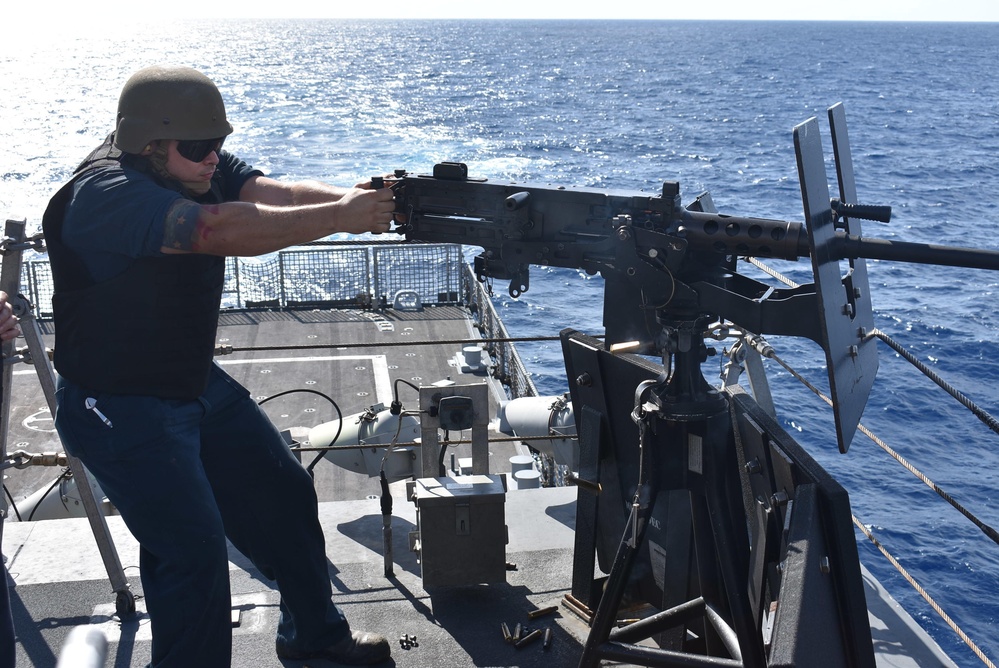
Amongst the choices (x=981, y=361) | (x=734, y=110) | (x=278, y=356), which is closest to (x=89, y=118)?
(x=734, y=110)

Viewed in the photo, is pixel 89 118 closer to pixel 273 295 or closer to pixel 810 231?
pixel 273 295

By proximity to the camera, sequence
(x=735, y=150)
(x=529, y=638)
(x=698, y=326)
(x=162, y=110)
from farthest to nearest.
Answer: (x=735, y=150) < (x=529, y=638) < (x=698, y=326) < (x=162, y=110)

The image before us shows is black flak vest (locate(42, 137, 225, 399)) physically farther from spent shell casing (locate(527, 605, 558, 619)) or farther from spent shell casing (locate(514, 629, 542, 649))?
spent shell casing (locate(527, 605, 558, 619))

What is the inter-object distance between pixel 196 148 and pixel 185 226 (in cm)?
45

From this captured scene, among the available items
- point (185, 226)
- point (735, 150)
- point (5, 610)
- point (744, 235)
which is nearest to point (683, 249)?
point (744, 235)

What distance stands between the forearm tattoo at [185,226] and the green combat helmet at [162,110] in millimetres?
330

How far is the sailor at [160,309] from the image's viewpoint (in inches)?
120

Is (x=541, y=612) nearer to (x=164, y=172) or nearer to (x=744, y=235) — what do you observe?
(x=744, y=235)

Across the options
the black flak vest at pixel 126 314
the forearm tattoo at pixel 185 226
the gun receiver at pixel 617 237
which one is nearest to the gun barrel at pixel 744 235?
the gun receiver at pixel 617 237

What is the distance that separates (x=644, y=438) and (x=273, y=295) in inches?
886

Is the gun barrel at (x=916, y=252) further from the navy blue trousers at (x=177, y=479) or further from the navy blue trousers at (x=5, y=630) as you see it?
the navy blue trousers at (x=5, y=630)

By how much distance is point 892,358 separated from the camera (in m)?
23.7

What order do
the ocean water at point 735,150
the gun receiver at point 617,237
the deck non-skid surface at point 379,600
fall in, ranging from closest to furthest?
the gun receiver at point 617,237 < the deck non-skid surface at point 379,600 < the ocean water at point 735,150

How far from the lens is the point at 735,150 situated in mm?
52438
